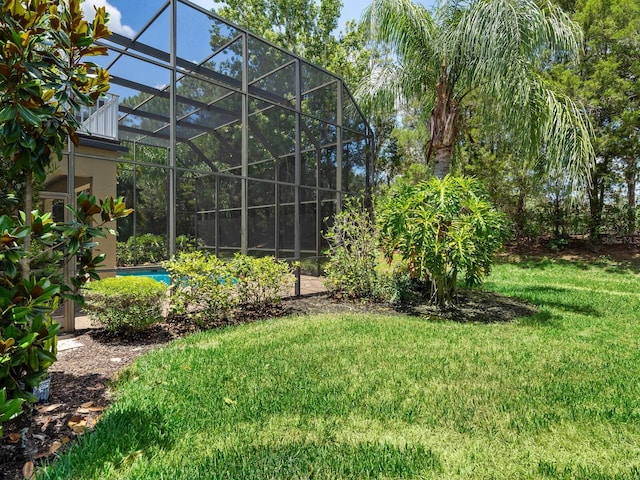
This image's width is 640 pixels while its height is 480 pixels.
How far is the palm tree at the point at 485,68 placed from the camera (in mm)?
6324

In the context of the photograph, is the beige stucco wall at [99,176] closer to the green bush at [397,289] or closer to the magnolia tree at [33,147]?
the magnolia tree at [33,147]

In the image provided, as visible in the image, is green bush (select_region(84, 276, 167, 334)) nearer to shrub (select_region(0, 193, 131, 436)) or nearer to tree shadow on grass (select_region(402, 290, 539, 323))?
shrub (select_region(0, 193, 131, 436))

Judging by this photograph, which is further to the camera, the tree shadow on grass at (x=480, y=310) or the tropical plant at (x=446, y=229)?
the tree shadow on grass at (x=480, y=310)

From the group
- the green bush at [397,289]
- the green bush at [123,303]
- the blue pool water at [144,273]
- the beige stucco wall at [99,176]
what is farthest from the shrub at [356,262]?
the beige stucco wall at [99,176]

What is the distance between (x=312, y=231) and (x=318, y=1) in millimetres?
15913

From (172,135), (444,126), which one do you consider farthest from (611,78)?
(172,135)

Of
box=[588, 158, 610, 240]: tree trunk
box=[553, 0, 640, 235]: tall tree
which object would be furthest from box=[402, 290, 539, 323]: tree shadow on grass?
box=[588, 158, 610, 240]: tree trunk

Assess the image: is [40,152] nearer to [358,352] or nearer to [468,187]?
[358,352]

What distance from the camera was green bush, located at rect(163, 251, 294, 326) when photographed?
5066mm

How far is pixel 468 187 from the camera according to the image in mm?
5992

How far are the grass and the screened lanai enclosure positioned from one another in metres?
3.69

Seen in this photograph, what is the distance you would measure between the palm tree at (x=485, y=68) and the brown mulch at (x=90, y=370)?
3032 millimetres

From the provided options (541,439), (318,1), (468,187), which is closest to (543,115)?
(468,187)

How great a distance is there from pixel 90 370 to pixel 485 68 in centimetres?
751
